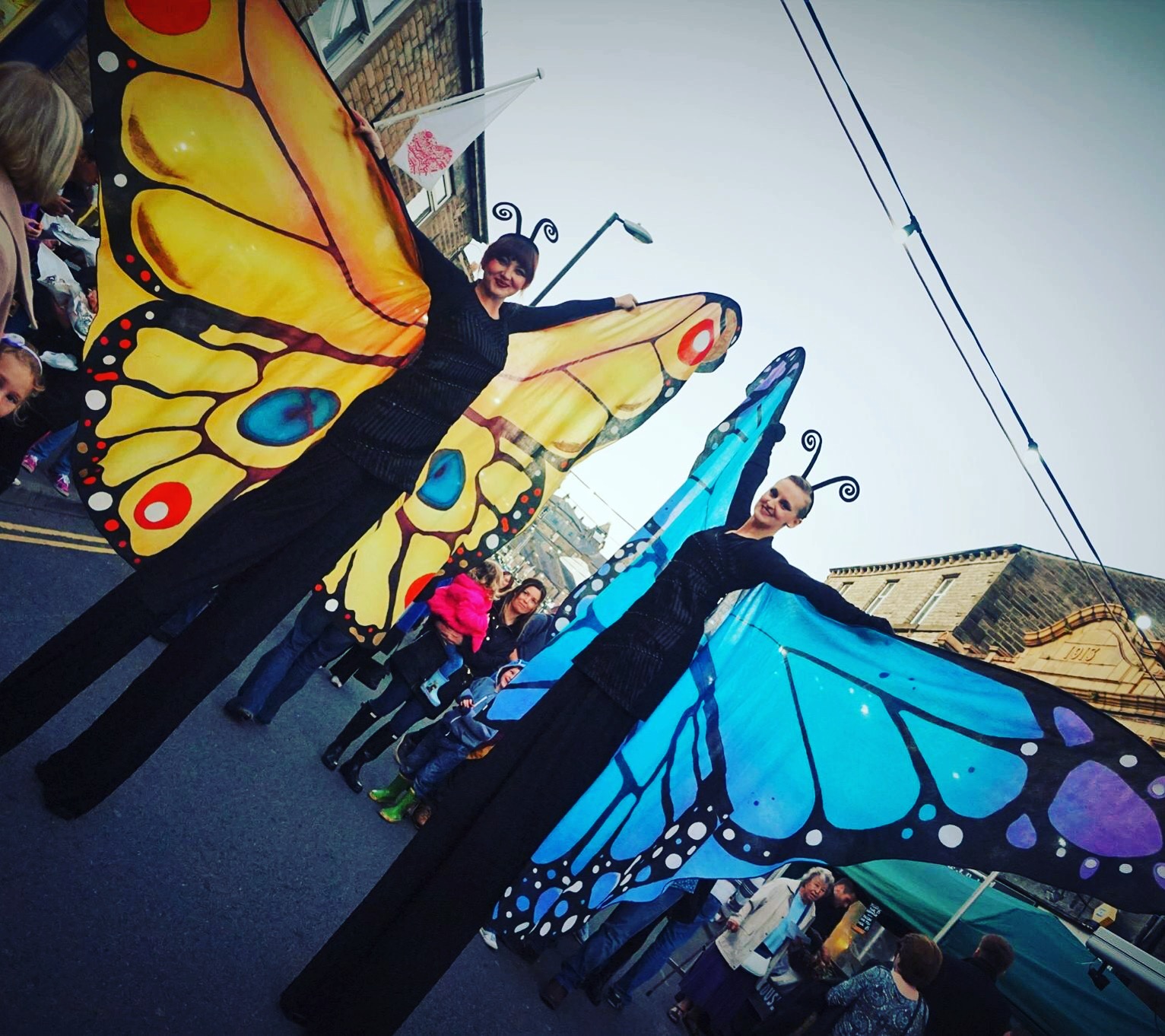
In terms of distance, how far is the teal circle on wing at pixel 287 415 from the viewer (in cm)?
239

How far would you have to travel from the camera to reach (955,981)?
3.12m

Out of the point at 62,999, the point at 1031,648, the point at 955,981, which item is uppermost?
the point at 1031,648

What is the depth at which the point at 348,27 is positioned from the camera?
6.87 meters

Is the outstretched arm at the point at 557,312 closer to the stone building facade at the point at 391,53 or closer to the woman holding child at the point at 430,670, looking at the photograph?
the woman holding child at the point at 430,670

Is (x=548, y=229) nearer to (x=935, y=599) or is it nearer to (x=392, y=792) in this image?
(x=392, y=792)

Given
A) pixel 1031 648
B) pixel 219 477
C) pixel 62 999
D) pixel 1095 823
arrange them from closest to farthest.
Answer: pixel 62 999
pixel 1095 823
pixel 219 477
pixel 1031 648

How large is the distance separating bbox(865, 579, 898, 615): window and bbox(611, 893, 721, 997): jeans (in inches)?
592

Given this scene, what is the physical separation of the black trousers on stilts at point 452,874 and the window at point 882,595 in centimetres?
1713

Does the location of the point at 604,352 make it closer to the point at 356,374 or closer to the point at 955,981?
the point at 356,374

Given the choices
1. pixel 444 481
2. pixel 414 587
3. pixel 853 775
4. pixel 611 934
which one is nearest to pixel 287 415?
pixel 444 481

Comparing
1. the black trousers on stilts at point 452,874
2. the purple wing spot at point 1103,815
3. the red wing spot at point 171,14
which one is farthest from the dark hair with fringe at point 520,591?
the red wing spot at point 171,14

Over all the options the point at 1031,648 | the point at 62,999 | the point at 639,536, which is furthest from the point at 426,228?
the point at 1031,648

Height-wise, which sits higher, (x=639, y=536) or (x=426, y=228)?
(x=426, y=228)

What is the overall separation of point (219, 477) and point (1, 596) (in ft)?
6.07
